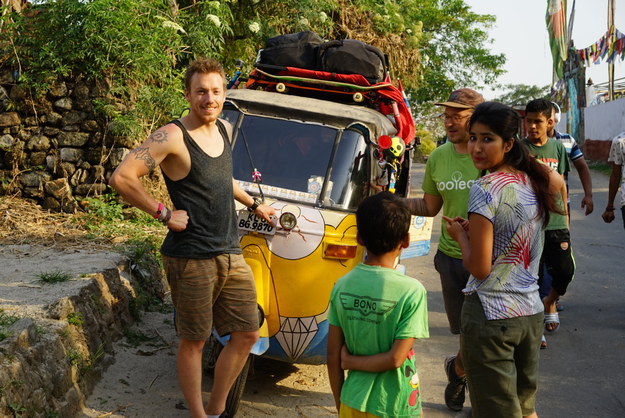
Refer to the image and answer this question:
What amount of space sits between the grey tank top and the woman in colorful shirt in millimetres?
1460

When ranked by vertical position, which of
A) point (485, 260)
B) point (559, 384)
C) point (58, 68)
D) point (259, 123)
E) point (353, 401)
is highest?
point (58, 68)

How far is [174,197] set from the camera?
162 inches

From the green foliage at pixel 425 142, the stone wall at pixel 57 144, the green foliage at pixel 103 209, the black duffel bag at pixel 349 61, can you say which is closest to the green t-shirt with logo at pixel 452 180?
the black duffel bag at pixel 349 61

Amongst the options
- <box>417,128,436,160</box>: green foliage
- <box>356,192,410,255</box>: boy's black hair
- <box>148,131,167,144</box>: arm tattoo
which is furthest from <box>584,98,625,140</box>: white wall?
<box>356,192,410,255</box>: boy's black hair

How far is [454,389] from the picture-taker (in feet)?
16.2

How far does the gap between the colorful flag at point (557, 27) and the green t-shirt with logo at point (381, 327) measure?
91.9 ft

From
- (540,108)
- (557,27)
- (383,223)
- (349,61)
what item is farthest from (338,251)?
(557,27)

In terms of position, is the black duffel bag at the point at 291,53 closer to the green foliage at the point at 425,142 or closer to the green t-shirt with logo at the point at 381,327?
the green t-shirt with logo at the point at 381,327

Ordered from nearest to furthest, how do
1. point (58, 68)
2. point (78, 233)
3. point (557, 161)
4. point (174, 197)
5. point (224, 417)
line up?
point (174, 197)
point (224, 417)
point (557, 161)
point (78, 233)
point (58, 68)

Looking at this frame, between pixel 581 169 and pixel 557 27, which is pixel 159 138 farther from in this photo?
pixel 557 27

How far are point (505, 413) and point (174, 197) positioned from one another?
7.01ft

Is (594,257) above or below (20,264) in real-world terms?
below

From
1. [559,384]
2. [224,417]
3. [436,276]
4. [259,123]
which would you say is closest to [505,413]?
[224,417]

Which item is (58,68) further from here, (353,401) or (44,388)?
(353,401)
